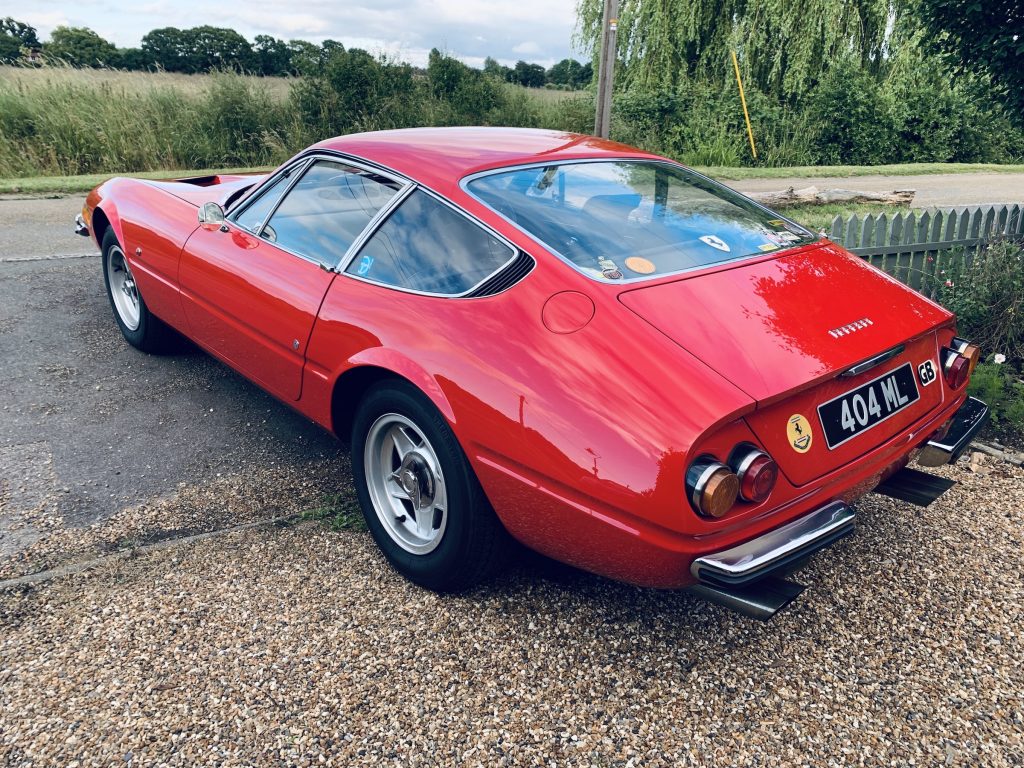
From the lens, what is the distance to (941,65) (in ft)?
18.8

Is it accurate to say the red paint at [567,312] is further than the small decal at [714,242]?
No

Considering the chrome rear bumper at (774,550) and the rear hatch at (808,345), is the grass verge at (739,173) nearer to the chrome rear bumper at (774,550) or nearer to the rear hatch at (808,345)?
the rear hatch at (808,345)

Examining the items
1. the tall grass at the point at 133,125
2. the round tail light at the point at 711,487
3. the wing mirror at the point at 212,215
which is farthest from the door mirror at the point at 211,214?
the tall grass at the point at 133,125

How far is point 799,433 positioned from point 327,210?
2136mm

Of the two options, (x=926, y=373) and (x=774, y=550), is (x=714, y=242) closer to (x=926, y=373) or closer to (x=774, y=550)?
(x=926, y=373)

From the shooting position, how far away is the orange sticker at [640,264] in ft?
8.71

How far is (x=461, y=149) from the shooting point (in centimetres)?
320

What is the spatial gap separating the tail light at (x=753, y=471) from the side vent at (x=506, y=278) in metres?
0.89

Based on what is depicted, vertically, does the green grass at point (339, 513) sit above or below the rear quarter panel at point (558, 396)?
below

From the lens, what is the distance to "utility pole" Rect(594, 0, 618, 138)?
10.2m

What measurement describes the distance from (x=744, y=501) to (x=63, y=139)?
14.0 m

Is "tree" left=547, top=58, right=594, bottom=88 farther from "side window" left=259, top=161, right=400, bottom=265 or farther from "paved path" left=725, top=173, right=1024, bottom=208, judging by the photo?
"side window" left=259, top=161, right=400, bottom=265

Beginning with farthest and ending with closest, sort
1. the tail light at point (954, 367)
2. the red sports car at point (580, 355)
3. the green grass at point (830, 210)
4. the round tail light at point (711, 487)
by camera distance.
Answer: the green grass at point (830, 210), the tail light at point (954, 367), the red sports car at point (580, 355), the round tail light at point (711, 487)

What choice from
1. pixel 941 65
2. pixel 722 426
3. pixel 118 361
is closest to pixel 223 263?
pixel 118 361
